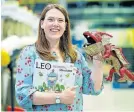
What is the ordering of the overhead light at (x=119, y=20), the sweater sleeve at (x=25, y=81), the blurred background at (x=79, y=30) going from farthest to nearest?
the overhead light at (x=119, y=20) < the blurred background at (x=79, y=30) < the sweater sleeve at (x=25, y=81)

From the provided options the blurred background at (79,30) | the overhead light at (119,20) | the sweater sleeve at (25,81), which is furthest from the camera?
the overhead light at (119,20)

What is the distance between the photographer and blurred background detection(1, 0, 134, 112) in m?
1.46

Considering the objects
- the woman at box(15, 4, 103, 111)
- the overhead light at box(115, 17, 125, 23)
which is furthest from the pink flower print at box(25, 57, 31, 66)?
the overhead light at box(115, 17, 125, 23)

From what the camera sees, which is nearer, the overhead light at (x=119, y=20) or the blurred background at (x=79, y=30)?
the blurred background at (x=79, y=30)

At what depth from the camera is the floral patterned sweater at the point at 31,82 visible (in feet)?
3.37

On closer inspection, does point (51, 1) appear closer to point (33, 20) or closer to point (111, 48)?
point (111, 48)

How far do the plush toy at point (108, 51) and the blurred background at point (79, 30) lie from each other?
5cm

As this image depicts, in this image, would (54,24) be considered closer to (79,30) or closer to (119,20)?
(79,30)

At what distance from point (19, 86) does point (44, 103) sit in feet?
0.32

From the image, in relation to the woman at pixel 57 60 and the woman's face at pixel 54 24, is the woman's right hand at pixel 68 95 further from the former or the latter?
the woman's face at pixel 54 24

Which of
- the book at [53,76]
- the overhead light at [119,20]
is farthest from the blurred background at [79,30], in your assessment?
the book at [53,76]

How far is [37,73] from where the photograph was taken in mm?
1033

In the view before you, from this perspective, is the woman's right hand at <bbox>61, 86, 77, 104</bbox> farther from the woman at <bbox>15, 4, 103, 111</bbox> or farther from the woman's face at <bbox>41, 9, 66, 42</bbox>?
the woman's face at <bbox>41, 9, 66, 42</bbox>

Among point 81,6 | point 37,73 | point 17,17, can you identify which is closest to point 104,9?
point 81,6
